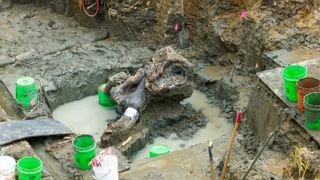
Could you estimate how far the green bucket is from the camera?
287 inches

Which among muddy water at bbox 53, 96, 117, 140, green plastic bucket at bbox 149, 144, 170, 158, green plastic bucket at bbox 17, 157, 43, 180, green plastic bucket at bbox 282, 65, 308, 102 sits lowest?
muddy water at bbox 53, 96, 117, 140

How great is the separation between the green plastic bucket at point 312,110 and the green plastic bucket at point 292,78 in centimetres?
28

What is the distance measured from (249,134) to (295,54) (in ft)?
4.11

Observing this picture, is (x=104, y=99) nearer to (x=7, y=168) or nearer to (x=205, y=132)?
(x=205, y=132)

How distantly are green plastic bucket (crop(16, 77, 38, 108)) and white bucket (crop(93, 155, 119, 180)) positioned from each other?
6.26ft

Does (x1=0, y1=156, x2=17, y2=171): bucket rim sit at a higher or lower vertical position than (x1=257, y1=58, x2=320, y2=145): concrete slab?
lower

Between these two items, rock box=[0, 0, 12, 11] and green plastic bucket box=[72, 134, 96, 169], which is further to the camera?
rock box=[0, 0, 12, 11]

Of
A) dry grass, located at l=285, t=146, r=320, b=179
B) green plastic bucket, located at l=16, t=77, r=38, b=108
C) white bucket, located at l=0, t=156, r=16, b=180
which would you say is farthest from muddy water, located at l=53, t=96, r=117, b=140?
dry grass, located at l=285, t=146, r=320, b=179

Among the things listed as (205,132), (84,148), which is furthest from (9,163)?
(205,132)

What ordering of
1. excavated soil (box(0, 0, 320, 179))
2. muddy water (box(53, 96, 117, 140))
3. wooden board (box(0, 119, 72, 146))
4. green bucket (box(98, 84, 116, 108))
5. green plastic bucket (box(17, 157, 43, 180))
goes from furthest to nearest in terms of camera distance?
green bucket (box(98, 84, 116, 108)), muddy water (box(53, 96, 117, 140)), excavated soil (box(0, 0, 320, 179)), wooden board (box(0, 119, 72, 146)), green plastic bucket (box(17, 157, 43, 180))

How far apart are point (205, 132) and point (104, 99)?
1.33 metres

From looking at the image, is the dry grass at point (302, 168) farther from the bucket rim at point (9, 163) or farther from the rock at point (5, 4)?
the rock at point (5, 4)

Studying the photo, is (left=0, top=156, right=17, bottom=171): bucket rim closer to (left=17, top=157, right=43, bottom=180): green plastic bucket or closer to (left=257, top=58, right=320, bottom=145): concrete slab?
(left=17, top=157, right=43, bottom=180): green plastic bucket

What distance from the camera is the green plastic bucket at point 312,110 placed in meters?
5.18
